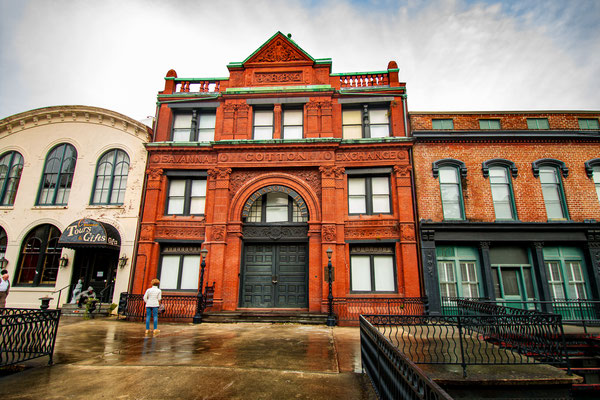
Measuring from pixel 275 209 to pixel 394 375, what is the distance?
511 inches

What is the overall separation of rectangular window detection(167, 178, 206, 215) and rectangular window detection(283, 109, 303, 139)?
5.55m

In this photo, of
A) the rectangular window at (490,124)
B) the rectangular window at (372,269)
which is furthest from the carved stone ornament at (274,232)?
the rectangular window at (490,124)

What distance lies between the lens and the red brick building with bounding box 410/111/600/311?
14.7 metres

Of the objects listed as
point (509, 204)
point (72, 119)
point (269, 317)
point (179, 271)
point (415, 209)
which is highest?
point (72, 119)

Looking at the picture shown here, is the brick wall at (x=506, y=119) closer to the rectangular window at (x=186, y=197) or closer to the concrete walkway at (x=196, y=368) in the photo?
the concrete walkway at (x=196, y=368)

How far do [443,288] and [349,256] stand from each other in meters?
4.80

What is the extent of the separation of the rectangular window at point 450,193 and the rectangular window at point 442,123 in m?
2.40

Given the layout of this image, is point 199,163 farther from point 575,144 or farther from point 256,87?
point 575,144

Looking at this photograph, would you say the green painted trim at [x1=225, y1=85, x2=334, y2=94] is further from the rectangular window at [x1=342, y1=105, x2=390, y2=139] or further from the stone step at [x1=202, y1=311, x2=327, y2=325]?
the stone step at [x1=202, y1=311, x2=327, y2=325]

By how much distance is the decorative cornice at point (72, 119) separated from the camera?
1788cm

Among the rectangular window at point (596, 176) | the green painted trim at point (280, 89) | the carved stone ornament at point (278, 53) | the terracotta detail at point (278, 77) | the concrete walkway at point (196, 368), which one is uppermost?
the carved stone ornament at point (278, 53)

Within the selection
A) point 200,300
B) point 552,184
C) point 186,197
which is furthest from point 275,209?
point 552,184

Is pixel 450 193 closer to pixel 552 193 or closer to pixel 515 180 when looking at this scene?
pixel 515 180

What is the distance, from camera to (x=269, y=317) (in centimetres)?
1355
